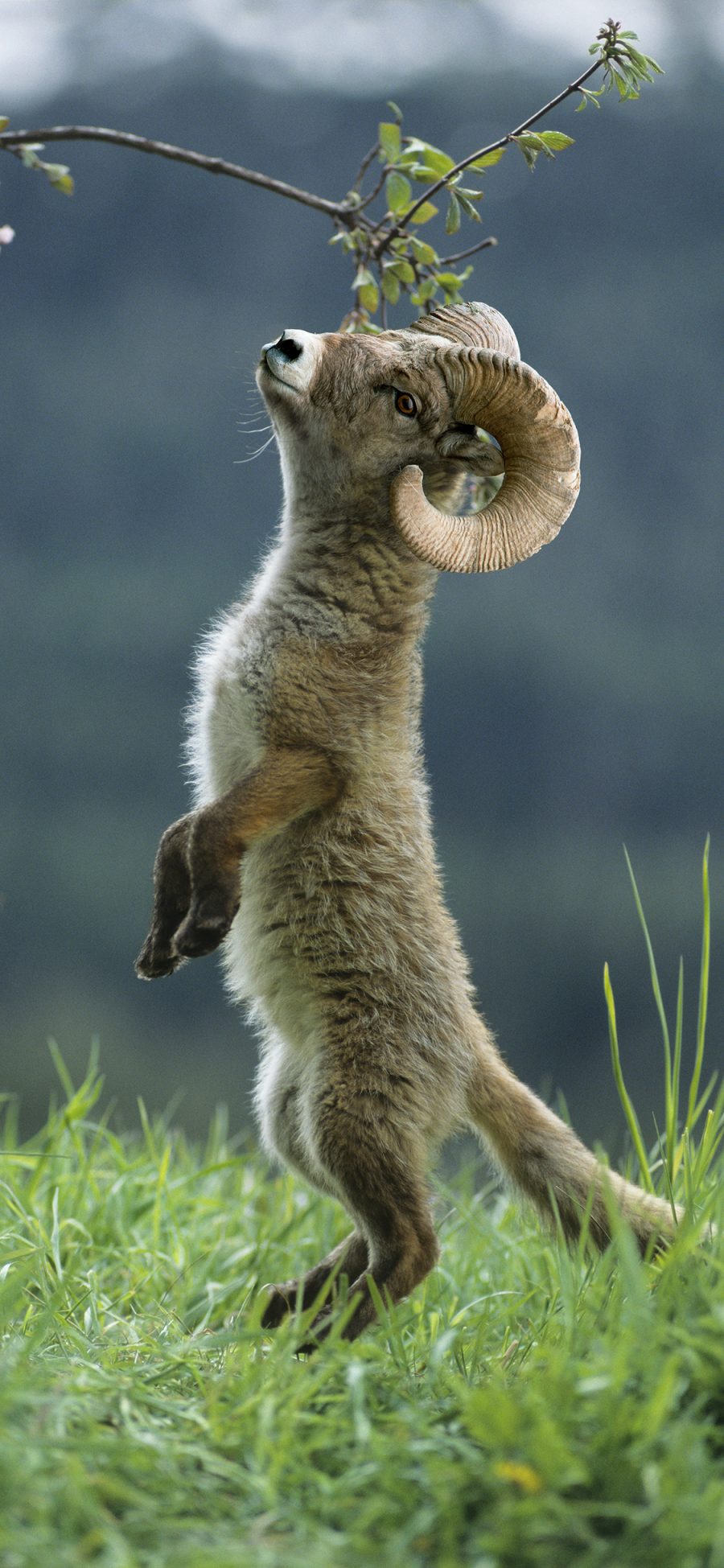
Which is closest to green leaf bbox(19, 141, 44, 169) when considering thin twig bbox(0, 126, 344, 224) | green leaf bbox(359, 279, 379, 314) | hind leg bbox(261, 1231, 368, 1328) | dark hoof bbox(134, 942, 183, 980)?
thin twig bbox(0, 126, 344, 224)

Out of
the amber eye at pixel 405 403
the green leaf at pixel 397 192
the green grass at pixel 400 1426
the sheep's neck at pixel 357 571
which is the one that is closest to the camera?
the green grass at pixel 400 1426

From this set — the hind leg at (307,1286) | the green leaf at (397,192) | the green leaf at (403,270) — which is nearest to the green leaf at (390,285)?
the green leaf at (403,270)

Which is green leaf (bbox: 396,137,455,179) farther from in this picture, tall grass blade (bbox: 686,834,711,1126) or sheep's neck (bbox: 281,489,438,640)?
tall grass blade (bbox: 686,834,711,1126)

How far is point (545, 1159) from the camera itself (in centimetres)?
447

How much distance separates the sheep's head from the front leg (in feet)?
2.60

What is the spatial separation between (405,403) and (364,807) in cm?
134

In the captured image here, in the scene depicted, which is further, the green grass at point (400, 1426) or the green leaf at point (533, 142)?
the green leaf at point (533, 142)

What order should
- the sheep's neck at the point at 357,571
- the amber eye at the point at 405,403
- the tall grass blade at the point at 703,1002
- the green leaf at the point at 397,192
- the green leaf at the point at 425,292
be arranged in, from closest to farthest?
the tall grass blade at the point at 703,1002
the amber eye at the point at 405,403
the sheep's neck at the point at 357,571
the green leaf at the point at 397,192
the green leaf at the point at 425,292

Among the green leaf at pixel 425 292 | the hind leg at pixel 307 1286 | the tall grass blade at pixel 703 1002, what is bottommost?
the hind leg at pixel 307 1286

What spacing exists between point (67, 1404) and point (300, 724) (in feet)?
6.83

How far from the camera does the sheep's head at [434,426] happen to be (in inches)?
Answer: 170

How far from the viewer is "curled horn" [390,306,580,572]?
14.0 feet

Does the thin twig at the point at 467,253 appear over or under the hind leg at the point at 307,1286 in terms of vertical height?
over

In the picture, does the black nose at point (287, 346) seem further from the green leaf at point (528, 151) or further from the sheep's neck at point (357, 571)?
the green leaf at point (528, 151)
